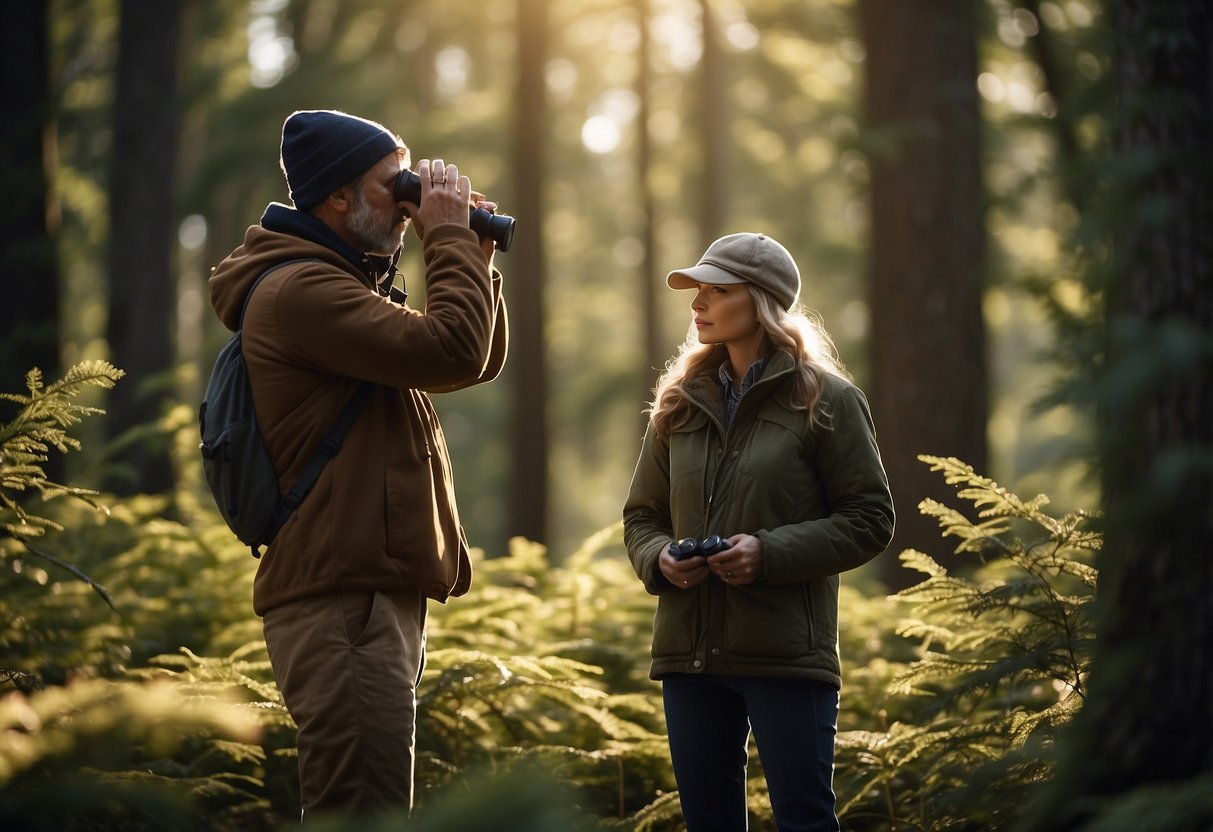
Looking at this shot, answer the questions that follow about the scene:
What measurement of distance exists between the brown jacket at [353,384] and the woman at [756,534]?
2.60ft

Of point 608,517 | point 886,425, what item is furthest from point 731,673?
point 608,517

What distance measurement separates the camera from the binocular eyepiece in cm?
348

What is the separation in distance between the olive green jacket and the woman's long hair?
4 centimetres

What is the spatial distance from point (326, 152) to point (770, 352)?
157 centimetres

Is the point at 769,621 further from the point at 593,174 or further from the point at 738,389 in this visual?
the point at 593,174

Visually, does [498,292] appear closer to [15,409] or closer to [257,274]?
[257,274]

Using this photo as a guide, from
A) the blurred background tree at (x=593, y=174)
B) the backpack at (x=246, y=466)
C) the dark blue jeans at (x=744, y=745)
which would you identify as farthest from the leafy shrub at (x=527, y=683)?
the blurred background tree at (x=593, y=174)

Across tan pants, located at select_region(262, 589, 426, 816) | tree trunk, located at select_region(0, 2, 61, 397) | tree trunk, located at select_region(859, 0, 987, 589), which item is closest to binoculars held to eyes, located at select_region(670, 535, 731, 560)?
tan pants, located at select_region(262, 589, 426, 816)

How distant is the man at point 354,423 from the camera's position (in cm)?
314

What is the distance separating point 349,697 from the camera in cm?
312

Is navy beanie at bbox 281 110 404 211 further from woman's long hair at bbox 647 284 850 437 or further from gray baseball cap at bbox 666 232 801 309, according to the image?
woman's long hair at bbox 647 284 850 437

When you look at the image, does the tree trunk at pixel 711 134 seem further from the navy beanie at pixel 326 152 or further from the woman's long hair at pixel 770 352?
the navy beanie at pixel 326 152

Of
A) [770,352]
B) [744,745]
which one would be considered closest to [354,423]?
[770,352]

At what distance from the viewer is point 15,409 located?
8.73 metres
